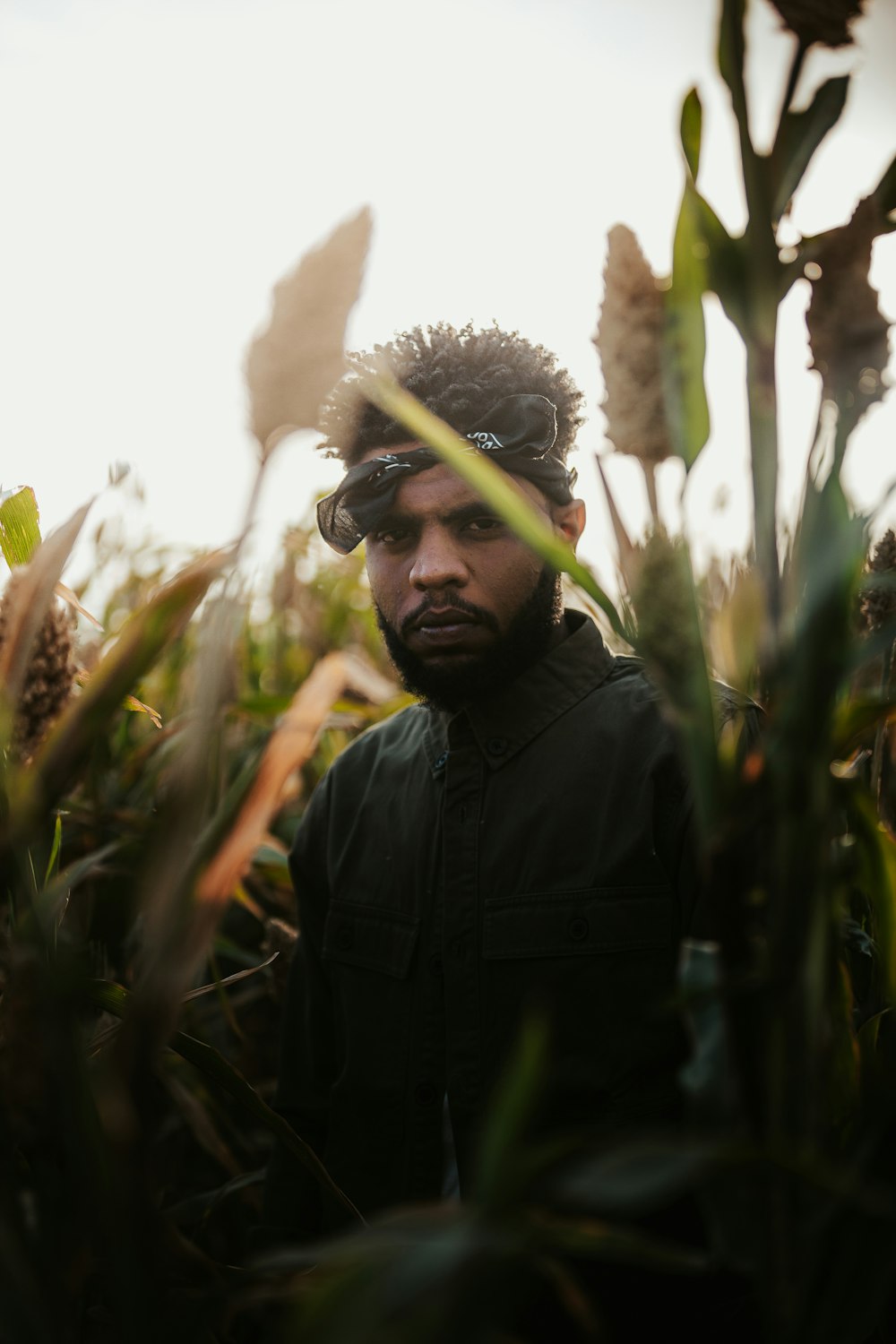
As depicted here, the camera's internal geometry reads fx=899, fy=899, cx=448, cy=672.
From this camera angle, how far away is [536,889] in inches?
53.3

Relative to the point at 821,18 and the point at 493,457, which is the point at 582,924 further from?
the point at 821,18

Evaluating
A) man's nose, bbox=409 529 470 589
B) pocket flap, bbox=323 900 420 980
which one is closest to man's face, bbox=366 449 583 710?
man's nose, bbox=409 529 470 589

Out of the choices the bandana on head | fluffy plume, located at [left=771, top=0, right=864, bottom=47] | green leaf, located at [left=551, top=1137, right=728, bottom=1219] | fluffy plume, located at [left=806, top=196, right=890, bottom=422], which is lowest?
green leaf, located at [left=551, top=1137, right=728, bottom=1219]

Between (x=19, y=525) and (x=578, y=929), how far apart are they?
905mm

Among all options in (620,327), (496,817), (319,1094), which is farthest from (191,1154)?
(620,327)

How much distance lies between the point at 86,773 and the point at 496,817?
0.86 m

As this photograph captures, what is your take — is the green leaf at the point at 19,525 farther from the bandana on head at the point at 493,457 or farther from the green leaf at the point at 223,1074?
the bandana on head at the point at 493,457

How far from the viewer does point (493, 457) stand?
1535 mm

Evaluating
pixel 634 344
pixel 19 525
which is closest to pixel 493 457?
pixel 19 525

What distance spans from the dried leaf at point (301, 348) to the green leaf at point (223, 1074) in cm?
46

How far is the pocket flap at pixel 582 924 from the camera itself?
127 centimetres

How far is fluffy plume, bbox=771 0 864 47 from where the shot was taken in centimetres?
46

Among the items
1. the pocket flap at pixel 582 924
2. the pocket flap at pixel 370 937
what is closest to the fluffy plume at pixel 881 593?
the pocket flap at pixel 582 924

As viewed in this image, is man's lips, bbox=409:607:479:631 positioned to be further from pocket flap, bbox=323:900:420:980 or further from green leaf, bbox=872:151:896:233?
green leaf, bbox=872:151:896:233
